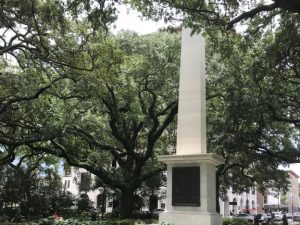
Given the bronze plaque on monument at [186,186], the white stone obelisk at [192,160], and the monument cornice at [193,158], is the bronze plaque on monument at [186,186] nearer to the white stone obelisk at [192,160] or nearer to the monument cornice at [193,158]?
the white stone obelisk at [192,160]

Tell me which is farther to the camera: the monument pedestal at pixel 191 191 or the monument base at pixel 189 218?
the monument pedestal at pixel 191 191

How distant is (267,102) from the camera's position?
2048cm

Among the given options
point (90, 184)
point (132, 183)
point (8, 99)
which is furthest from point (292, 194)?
point (8, 99)

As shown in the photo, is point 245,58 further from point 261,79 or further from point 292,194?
point 292,194

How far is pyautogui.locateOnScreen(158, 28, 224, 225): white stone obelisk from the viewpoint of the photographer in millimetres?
13453

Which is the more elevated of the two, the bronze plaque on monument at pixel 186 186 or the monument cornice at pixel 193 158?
the monument cornice at pixel 193 158

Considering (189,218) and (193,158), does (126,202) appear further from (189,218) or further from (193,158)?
(193,158)

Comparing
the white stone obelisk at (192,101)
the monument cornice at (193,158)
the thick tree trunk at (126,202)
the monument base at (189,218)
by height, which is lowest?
the monument base at (189,218)

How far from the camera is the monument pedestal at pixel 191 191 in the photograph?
13.4m

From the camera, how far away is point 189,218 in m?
13.4

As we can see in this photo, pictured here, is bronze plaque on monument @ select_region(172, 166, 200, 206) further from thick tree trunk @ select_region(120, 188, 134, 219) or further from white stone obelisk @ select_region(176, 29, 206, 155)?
thick tree trunk @ select_region(120, 188, 134, 219)

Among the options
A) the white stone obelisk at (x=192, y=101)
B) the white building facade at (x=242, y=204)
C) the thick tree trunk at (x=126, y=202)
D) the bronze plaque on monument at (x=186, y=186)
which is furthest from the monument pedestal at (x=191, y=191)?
the white building facade at (x=242, y=204)

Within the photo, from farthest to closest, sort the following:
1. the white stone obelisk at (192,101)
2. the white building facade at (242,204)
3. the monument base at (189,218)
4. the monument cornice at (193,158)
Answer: the white building facade at (242,204) < the white stone obelisk at (192,101) < the monument cornice at (193,158) < the monument base at (189,218)

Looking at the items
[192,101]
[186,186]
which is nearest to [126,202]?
[192,101]
